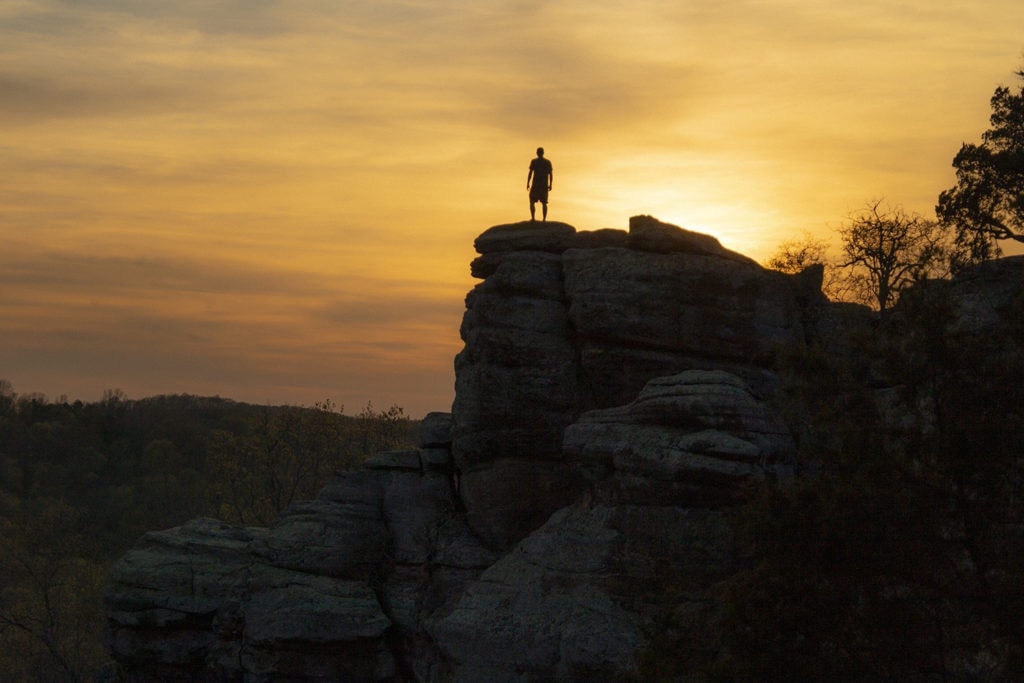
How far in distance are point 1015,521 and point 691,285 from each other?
1837cm

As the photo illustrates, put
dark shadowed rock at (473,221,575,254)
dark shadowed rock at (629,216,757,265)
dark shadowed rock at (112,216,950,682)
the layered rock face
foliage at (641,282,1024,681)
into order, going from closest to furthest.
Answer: foliage at (641,282,1024,681) → dark shadowed rock at (112,216,950,682) → the layered rock face → dark shadowed rock at (629,216,757,265) → dark shadowed rock at (473,221,575,254)

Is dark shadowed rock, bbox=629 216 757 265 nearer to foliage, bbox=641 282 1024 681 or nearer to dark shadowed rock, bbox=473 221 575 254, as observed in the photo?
dark shadowed rock, bbox=473 221 575 254

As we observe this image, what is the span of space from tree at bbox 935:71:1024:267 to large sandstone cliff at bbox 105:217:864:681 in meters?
6.86

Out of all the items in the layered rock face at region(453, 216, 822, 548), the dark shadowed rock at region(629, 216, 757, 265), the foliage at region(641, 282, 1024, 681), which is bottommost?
the foliage at region(641, 282, 1024, 681)

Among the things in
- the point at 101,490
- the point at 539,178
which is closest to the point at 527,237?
the point at 539,178

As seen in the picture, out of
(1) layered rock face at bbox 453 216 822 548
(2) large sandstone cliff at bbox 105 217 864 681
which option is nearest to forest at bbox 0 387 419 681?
(2) large sandstone cliff at bbox 105 217 864 681

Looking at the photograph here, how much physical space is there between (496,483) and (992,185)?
23.3 metres

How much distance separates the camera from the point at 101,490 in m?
128

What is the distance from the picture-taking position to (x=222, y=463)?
10406 centimetres

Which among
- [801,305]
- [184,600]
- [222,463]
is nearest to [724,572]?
[801,305]

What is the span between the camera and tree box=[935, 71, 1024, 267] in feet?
157

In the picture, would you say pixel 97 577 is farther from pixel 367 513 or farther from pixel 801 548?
pixel 801 548

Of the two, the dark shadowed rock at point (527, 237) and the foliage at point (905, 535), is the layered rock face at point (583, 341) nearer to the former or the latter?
the dark shadowed rock at point (527, 237)

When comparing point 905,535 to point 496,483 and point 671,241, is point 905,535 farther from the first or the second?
point 496,483
